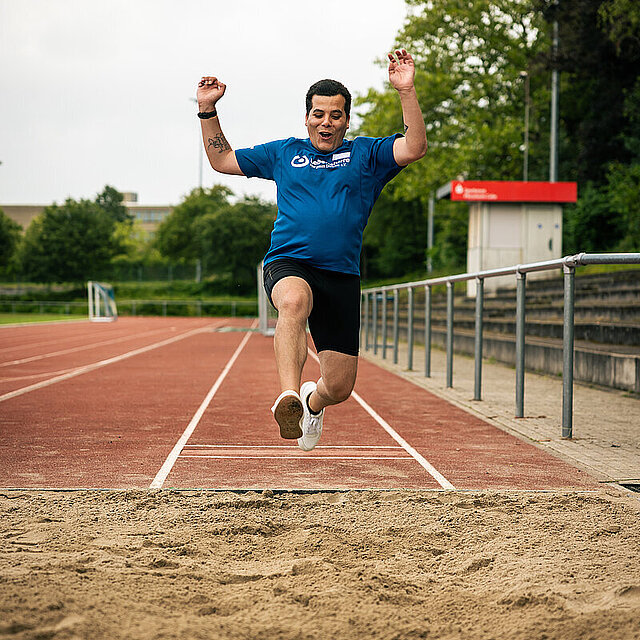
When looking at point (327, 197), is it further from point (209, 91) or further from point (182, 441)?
point (182, 441)

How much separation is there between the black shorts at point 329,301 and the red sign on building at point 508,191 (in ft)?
60.5

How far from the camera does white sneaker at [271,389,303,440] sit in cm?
353

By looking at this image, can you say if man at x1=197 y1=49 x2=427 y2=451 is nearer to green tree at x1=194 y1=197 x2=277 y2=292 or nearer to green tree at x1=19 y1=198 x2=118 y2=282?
green tree at x1=194 y1=197 x2=277 y2=292

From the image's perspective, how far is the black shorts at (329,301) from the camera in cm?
402

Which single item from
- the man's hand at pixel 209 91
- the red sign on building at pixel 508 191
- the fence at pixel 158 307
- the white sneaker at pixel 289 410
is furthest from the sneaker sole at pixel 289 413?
the fence at pixel 158 307

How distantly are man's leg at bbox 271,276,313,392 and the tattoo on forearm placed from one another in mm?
1084

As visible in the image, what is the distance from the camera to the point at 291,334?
372 centimetres

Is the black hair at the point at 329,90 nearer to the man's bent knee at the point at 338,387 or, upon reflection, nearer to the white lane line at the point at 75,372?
the man's bent knee at the point at 338,387

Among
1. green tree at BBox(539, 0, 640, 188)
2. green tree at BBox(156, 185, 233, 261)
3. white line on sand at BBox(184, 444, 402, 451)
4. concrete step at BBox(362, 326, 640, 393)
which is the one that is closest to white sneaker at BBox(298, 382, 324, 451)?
white line on sand at BBox(184, 444, 402, 451)

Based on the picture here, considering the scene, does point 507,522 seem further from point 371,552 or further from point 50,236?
point 50,236

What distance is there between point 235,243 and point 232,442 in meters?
53.2

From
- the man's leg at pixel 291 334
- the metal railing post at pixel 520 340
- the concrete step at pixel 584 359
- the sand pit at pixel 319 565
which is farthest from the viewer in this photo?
the concrete step at pixel 584 359

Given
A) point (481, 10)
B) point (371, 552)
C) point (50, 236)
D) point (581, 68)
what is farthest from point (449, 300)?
point (50, 236)

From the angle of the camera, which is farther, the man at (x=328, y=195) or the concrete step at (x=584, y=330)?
the concrete step at (x=584, y=330)
